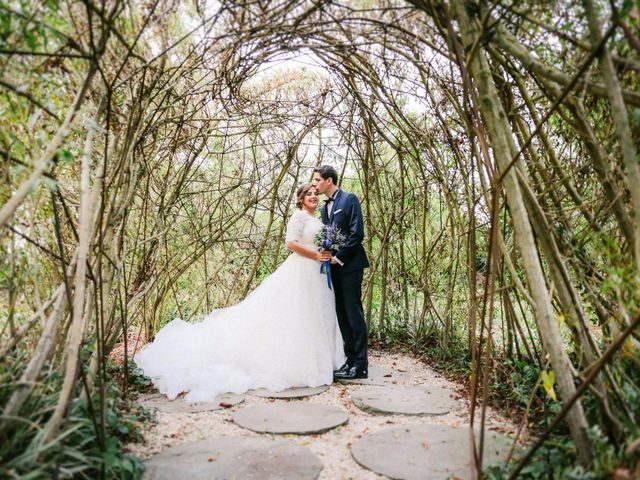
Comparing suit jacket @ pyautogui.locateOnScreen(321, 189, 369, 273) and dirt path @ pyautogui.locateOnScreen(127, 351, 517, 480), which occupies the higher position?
suit jacket @ pyautogui.locateOnScreen(321, 189, 369, 273)

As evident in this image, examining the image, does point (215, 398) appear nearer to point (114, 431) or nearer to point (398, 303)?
point (114, 431)

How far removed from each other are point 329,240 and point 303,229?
0.36 metres

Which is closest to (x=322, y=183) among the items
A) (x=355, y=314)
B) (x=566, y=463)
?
(x=355, y=314)

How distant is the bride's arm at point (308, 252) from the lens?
4062mm

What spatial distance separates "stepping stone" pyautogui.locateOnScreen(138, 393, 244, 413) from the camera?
3.08 m

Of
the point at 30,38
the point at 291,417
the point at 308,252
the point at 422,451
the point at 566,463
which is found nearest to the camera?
the point at 30,38

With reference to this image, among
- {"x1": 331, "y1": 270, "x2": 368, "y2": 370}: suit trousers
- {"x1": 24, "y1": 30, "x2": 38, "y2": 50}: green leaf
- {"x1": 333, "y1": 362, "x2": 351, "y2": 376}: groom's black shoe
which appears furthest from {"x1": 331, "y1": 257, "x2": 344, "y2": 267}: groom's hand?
{"x1": 24, "y1": 30, "x2": 38, "y2": 50}: green leaf

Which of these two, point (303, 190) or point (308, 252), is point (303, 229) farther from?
point (303, 190)

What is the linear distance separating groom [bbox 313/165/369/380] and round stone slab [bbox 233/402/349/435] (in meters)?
0.83

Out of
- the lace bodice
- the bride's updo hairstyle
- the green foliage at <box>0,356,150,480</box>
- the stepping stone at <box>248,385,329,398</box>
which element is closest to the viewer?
the green foliage at <box>0,356,150,480</box>

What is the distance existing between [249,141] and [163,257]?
1.79m

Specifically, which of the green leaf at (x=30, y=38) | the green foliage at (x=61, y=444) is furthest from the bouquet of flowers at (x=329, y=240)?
the green leaf at (x=30, y=38)

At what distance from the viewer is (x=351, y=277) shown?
3932mm

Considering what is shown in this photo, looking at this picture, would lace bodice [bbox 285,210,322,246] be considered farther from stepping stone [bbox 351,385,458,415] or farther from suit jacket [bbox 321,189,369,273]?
stepping stone [bbox 351,385,458,415]
